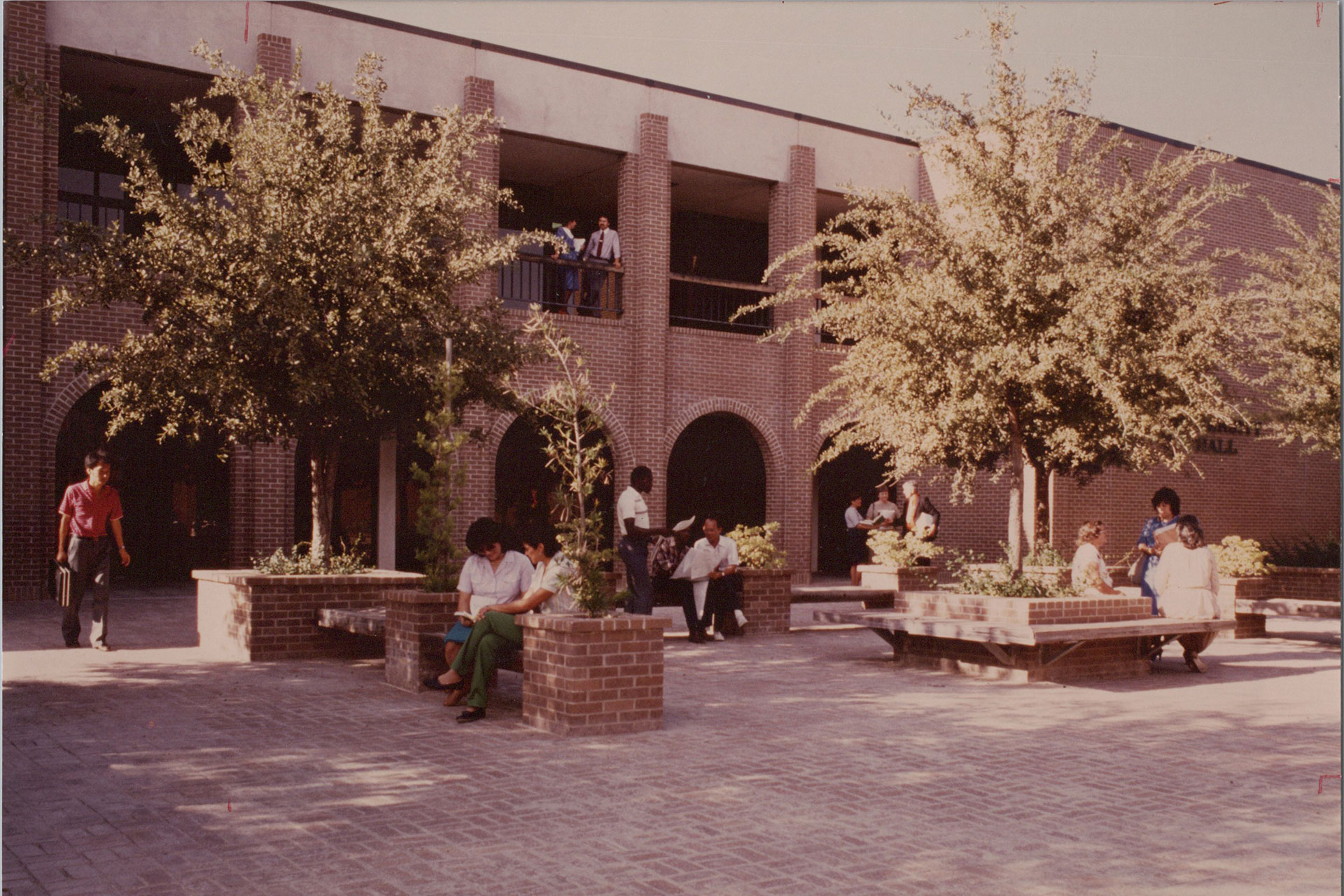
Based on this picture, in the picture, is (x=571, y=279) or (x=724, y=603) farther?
(x=571, y=279)

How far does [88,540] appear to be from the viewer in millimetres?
10969

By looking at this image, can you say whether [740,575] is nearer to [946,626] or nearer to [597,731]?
[946,626]

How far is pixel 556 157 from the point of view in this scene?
68.3ft

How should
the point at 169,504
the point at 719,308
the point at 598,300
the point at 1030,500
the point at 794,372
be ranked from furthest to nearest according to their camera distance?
the point at 719,308
the point at 794,372
the point at 598,300
the point at 1030,500
the point at 169,504

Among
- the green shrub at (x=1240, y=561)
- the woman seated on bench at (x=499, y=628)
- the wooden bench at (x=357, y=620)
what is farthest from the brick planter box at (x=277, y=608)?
the green shrub at (x=1240, y=561)

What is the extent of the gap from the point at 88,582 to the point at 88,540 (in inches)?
18.8

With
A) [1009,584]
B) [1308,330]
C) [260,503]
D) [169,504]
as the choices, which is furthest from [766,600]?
[169,504]

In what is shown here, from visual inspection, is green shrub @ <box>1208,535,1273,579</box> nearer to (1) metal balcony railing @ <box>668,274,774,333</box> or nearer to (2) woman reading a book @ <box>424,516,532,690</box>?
(1) metal balcony railing @ <box>668,274,774,333</box>

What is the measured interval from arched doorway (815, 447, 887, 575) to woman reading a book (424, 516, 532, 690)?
17799mm

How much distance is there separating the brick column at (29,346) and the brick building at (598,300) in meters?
0.03

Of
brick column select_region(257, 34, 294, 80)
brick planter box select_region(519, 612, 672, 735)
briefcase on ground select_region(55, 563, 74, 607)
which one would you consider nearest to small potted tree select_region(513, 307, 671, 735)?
brick planter box select_region(519, 612, 672, 735)

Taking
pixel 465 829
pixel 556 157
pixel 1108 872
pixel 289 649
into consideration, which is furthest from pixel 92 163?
pixel 1108 872

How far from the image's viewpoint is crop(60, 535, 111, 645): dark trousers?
10805mm

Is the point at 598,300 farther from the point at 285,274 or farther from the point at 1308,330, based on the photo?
the point at 1308,330
